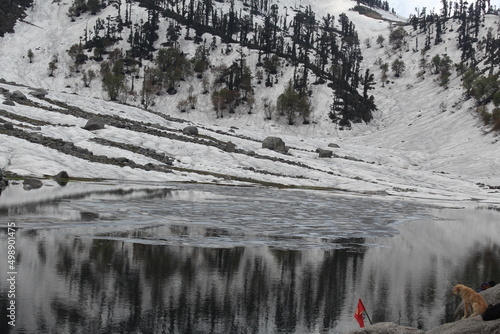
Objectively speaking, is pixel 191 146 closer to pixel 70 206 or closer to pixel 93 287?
pixel 70 206

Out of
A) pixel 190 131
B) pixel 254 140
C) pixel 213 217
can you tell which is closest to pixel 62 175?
pixel 213 217

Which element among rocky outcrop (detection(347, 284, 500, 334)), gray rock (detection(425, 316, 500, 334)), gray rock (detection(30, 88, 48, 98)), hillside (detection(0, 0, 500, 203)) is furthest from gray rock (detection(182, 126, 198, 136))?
gray rock (detection(425, 316, 500, 334))

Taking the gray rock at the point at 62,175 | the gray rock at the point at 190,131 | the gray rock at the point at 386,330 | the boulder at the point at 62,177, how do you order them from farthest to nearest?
the gray rock at the point at 190,131 < the gray rock at the point at 62,175 < the boulder at the point at 62,177 < the gray rock at the point at 386,330

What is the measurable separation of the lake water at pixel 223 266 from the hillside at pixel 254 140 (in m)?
36.5

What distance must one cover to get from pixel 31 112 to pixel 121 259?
9852 centimetres

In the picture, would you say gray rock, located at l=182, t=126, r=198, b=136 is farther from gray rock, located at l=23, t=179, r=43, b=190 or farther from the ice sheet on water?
gray rock, located at l=23, t=179, r=43, b=190

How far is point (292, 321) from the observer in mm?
19141

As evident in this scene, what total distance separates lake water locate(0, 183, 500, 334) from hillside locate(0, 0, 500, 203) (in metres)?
36.5

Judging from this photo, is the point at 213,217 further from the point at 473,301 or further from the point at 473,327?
the point at 473,327

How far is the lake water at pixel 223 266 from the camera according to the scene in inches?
736

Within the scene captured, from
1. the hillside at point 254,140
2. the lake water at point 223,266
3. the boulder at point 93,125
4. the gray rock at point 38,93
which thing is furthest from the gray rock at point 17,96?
the lake water at point 223,266

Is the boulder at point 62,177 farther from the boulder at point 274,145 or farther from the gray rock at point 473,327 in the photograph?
the gray rock at point 473,327

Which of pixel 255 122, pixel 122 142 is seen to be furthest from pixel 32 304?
pixel 255 122

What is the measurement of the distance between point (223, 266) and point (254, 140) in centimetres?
10516
